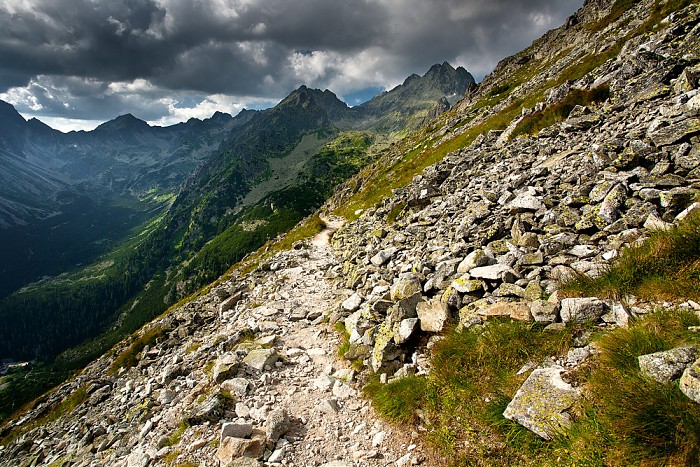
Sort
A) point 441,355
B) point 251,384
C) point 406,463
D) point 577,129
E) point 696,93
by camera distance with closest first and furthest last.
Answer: point 406,463 < point 441,355 < point 251,384 < point 696,93 < point 577,129

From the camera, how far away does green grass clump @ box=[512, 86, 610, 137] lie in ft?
86.1

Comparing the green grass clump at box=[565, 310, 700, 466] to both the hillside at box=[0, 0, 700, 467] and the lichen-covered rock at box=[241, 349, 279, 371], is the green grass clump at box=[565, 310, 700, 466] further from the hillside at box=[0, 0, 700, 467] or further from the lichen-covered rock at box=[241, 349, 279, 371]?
the lichen-covered rock at box=[241, 349, 279, 371]

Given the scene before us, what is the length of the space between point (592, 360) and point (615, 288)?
206cm

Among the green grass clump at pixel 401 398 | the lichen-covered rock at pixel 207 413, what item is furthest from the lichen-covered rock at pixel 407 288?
the lichen-covered rock at pixel 207 413

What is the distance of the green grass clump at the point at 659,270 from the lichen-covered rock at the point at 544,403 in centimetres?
246

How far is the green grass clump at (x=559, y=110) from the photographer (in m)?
26.2

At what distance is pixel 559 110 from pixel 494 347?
97.8 feet

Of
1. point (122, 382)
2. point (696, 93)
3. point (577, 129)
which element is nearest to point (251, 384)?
point (122, 382)

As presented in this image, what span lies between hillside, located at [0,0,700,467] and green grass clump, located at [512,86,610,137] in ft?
22.9

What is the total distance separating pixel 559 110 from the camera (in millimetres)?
28109

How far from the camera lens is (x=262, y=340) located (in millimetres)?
13648

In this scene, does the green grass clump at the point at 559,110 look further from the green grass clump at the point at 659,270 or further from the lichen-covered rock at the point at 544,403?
the lichen-covered rock at the point at 544,403

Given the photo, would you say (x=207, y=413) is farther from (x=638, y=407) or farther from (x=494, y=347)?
(x=638, y=407)

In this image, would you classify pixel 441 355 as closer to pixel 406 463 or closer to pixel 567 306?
pixel 406 463
